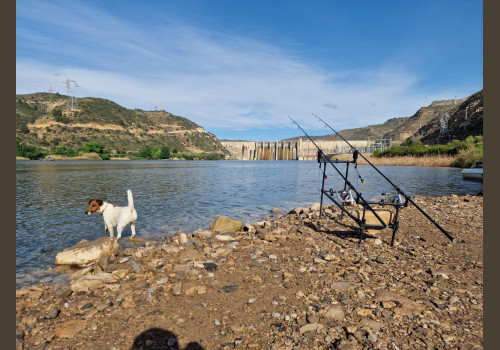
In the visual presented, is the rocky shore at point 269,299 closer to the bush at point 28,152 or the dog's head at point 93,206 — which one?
the dog's head at point 93,206

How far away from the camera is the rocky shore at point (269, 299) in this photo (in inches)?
143

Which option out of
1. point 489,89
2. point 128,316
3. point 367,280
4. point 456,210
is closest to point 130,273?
point 128,316

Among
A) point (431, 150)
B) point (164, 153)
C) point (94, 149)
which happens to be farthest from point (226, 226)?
point (164, 153)

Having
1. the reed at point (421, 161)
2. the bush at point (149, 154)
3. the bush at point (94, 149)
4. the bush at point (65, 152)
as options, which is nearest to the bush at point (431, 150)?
the reed at point (421, 161)

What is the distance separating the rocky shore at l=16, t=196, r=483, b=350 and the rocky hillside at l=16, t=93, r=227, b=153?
133 meters

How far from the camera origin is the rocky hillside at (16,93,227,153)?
119 meters

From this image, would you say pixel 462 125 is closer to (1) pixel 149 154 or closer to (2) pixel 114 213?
(2) pixel 114 213

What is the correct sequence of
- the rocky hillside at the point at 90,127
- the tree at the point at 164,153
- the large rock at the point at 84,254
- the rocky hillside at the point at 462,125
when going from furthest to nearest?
the tree at the point at 164,153, the rocky hillside at the point at 90,127, the rocky hillside at the point at 462,125, the large rock at the point at 84,254

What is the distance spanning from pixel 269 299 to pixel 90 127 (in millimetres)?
152238

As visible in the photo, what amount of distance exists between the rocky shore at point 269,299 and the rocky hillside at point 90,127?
133m

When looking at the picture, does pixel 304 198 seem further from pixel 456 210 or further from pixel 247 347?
pixel 247 347

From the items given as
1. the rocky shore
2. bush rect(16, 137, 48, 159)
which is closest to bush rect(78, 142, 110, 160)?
bush rect(16, 137, 48, 159)

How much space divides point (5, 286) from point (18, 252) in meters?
5.17

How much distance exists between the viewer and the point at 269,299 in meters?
4.63
